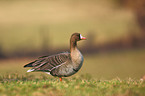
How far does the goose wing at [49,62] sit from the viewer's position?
8453mm

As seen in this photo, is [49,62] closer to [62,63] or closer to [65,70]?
[62,63]

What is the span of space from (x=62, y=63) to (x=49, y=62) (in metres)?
0.50

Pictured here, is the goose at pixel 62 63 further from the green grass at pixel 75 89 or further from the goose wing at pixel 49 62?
the green grass at pixel 75 89

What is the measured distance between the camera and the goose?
831 cm

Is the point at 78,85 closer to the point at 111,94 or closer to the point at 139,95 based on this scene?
the point at 111,94

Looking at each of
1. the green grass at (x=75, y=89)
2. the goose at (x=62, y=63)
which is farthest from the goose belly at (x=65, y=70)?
the green grass at (x=75, y=89)

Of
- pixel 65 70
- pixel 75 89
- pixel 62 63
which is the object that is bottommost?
pixel 75 89

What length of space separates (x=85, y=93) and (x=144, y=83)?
97.6 inches

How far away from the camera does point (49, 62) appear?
8.57 metres

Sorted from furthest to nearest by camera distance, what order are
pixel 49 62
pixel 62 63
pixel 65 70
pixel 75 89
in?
pixel 49 62 < pixel 62 63 < pixel 65 70 < pixel 75 89

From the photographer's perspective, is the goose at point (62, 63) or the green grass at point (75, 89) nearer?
the green grass at point (75, 89)

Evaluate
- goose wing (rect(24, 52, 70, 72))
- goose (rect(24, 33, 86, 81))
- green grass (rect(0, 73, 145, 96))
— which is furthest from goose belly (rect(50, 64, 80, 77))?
green grass (rect(0, 73, 145, 96))

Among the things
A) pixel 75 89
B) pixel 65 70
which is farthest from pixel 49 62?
pixel 75 89

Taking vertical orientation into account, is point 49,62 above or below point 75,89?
above
